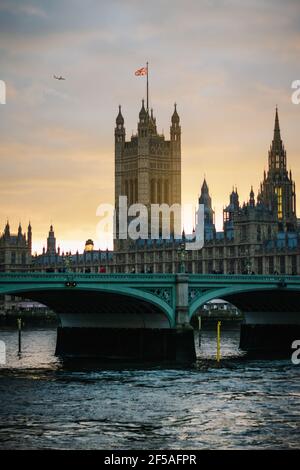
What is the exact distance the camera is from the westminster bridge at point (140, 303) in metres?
85.1

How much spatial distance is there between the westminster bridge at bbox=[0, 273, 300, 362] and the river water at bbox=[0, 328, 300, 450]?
15.8 feet

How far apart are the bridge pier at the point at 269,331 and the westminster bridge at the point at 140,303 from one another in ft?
0.34

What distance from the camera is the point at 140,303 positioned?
90312 mm

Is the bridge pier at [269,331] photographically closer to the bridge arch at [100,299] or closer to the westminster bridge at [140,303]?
the westminster bridge at [140,303]

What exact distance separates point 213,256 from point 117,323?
276 ft

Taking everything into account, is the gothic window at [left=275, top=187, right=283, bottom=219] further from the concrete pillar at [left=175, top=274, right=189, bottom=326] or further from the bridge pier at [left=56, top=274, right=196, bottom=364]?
the concrete pillar at [left=175, top=274, right=189, bottom=326]

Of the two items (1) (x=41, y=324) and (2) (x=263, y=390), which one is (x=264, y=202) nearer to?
(1) (x=41, y=324)

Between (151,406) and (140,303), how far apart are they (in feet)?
90.4

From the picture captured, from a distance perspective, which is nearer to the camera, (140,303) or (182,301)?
(182,301)

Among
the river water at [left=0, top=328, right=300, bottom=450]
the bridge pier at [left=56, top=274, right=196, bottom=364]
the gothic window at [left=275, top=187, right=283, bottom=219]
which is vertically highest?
the gothic window at [left=275, top=187, right=283, bottom=219]

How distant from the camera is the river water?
53125 mm

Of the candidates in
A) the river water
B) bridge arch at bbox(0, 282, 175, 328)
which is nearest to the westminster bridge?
bridge arch at bbox(0, 282, 175, 328)

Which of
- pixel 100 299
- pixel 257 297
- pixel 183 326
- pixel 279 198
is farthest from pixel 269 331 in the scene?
pixel 279 198

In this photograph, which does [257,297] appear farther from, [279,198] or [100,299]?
[279,198]
